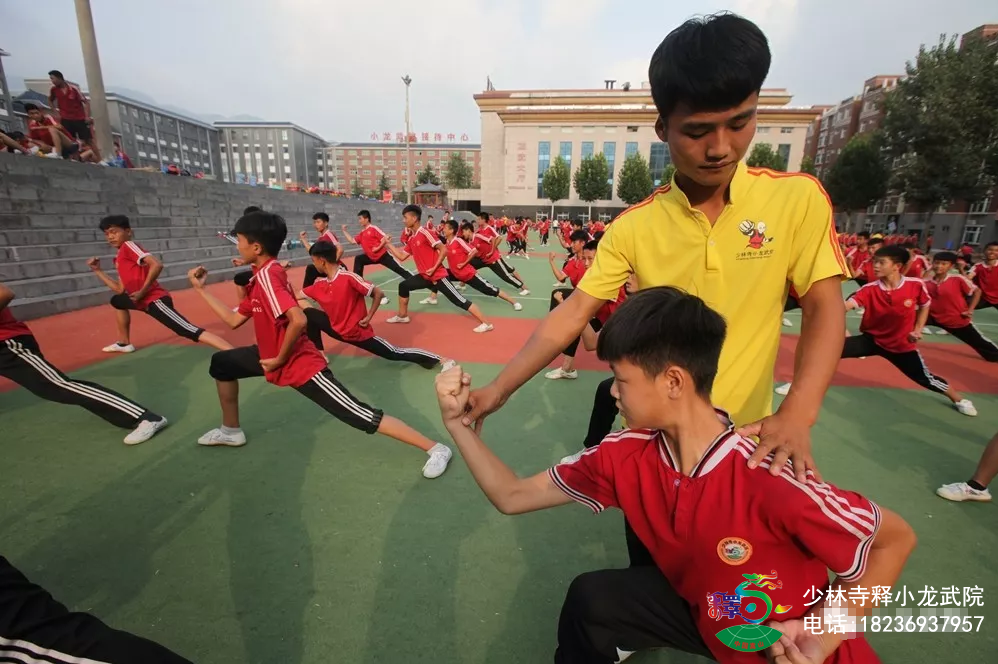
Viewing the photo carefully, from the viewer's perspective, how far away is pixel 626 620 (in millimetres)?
1421

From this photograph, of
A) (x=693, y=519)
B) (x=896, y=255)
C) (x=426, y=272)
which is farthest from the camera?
(x=426, y=272)

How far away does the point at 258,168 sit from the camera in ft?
317

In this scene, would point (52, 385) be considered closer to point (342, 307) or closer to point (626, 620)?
point (342, 307)

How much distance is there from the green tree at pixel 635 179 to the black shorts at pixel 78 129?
46.0 m

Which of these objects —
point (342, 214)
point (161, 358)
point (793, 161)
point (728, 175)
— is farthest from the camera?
point (793, 161)

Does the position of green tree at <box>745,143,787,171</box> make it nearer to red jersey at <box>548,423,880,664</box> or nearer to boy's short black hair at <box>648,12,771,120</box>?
boy's short black hair at <box>648,12,771,120</box>

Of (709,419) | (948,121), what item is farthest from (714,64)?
(948,121)

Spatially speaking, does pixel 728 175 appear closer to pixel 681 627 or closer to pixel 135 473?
pixel 681 627

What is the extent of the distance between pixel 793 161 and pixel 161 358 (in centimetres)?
6190

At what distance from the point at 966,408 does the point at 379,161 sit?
125 metres

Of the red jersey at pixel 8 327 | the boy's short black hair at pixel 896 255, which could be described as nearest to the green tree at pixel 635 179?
the boy's short black hair at pixel 896 255

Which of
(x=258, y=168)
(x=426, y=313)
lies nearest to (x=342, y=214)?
(x=426, y=313)

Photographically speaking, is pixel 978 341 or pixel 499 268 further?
pixel 499 268

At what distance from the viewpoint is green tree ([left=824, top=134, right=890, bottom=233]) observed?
3572cm
